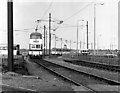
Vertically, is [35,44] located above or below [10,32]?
below

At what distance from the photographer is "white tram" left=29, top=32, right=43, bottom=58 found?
162 feet

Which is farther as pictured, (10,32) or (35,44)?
(35,44)

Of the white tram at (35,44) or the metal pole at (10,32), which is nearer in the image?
the metal pole at (10,32)

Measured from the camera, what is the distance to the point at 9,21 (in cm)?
1945

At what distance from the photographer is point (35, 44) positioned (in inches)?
1960

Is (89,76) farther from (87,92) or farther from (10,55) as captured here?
(87,92)

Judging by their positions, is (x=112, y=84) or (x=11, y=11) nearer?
(x=112, y=84)

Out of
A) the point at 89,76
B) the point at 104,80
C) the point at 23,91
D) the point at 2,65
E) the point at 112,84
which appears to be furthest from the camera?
the point at 2,65

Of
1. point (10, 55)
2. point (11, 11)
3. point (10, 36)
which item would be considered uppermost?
point (11, 11)

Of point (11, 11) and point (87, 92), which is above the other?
point (11, 11)

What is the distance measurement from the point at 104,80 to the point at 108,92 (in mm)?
4521

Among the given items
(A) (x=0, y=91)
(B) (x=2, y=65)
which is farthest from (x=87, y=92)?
(B) (x=2, y=65)

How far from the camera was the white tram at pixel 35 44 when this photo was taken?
49.5 meters

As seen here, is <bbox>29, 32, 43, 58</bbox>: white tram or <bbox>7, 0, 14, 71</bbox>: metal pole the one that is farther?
<bbox>29, 32, 43, 58</bbox>: white tram
